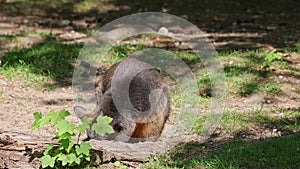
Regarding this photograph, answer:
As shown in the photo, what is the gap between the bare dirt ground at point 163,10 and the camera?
605 cm

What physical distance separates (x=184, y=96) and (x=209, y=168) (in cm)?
187

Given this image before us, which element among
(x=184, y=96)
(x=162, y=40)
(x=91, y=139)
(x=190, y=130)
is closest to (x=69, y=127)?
(x=91, y=139)

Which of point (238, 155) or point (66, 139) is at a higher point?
point (66, 139)

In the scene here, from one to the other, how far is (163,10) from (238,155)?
5.87 metres

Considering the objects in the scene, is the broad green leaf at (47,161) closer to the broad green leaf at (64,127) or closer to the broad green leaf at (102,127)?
the broad green leaf at (64,127)

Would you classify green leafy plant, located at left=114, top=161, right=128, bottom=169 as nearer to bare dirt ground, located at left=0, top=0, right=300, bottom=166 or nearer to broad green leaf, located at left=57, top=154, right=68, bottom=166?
broad green leaf, located at left=57, top=154, right=68, bottom=166

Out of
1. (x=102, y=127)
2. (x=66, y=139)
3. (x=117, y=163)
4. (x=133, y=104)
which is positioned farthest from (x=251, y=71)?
(x=66, y=139)

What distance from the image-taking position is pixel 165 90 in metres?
5.31

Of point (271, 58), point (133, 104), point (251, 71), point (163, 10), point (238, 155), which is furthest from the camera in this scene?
point (163, 10)

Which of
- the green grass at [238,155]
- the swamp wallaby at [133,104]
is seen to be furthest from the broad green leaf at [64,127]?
the green grass at [238,155]

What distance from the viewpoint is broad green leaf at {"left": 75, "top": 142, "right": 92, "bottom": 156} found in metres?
4.21

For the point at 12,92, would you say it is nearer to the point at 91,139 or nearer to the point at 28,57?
the point at 28,57

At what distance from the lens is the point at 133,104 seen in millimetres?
4797

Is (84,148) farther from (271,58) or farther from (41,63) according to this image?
(271,58)
